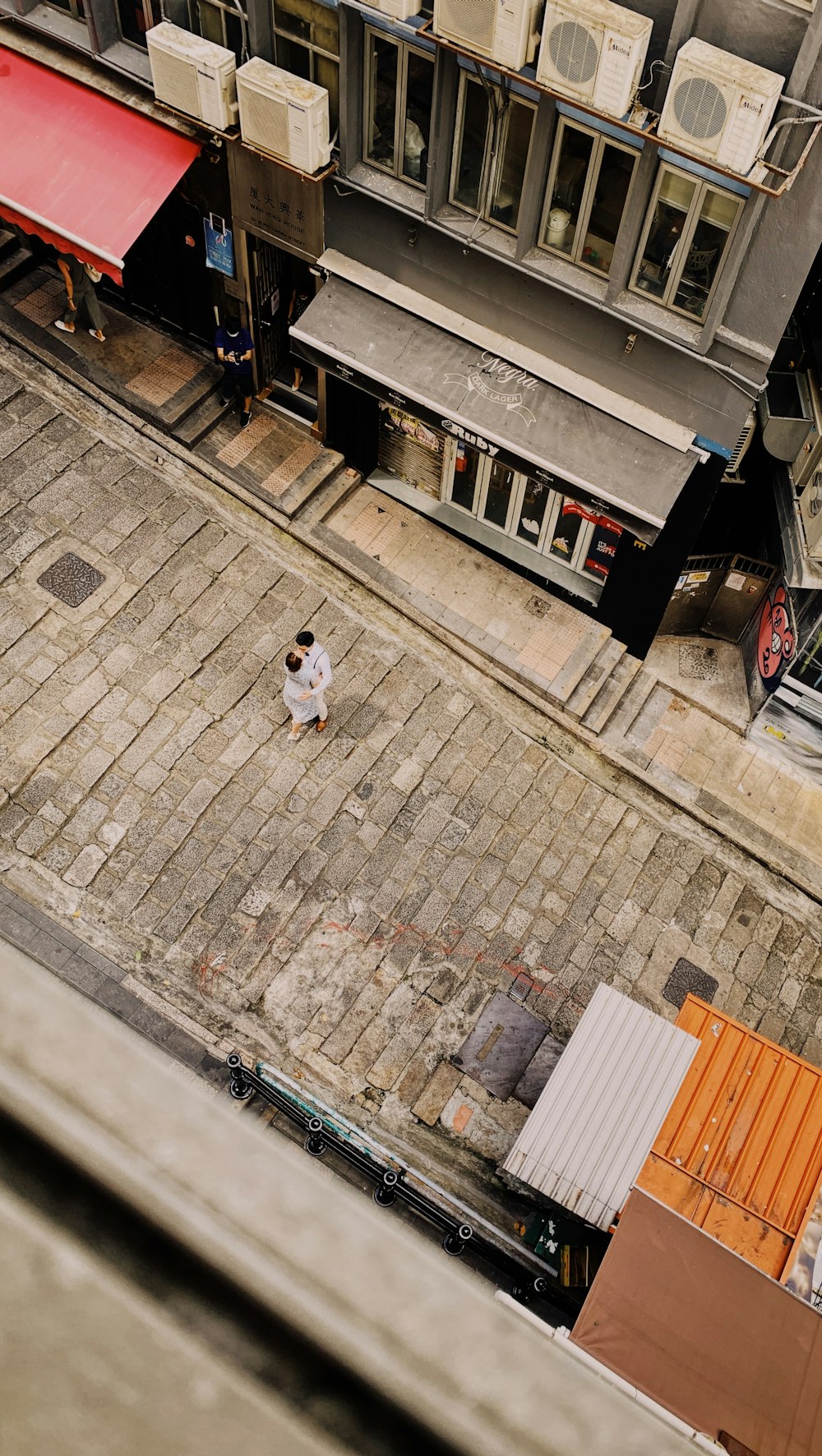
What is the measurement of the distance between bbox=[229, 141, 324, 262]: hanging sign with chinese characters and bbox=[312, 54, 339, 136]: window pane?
0.73 metres

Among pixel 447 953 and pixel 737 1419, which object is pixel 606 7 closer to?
pixel 447 953

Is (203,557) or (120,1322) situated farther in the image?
(203,557)

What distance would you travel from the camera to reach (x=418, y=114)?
39.8 ft

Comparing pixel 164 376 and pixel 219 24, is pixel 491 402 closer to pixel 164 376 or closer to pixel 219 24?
pixel 164 376

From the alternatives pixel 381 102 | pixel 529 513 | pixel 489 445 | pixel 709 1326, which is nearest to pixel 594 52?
pixel 381 102

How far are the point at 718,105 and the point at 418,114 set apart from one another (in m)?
4.08

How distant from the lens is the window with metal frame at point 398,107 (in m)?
11.7

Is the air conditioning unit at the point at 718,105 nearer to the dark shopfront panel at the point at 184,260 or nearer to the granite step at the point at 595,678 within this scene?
the dark shopfront panel at the point at 184,260

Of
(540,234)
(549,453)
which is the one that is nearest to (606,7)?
(540,234)

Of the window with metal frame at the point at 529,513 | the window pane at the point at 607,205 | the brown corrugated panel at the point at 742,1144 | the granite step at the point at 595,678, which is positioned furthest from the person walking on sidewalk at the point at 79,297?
the brown corrugated panel at the point at 742,1144

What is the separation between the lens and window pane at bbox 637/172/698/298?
428 inches

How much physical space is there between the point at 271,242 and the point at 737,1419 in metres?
13.3

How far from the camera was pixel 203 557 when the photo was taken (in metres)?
14.1

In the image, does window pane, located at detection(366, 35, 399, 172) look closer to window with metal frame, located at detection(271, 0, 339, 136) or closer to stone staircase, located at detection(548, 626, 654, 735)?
window with metal frame, located at detection(271, 0, 339, 136)
